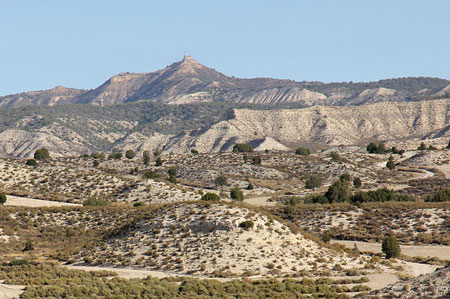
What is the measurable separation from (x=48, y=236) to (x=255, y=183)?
5317 cm

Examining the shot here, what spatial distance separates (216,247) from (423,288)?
2032 cm

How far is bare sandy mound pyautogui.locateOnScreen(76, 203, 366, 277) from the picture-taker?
46656mm

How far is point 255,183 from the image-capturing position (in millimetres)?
108938

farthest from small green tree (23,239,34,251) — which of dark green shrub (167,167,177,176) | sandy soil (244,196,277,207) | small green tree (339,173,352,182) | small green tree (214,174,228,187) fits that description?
small green tree (339,173,352,182)

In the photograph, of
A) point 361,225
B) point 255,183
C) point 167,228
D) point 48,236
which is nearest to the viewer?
point 167,228

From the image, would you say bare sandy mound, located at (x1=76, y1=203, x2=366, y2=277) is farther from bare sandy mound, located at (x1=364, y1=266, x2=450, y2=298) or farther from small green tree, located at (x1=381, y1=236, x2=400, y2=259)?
bare sandy mound, located at (x1=364, y1=266, x2=450, y2=298)

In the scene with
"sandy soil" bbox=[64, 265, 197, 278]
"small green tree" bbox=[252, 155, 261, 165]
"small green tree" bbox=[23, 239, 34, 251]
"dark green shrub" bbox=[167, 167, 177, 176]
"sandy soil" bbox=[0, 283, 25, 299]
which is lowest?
"sandy soil" bbox=[64, 265, 197, 278]

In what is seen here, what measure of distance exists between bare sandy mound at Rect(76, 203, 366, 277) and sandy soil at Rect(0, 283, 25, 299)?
35.8 feet

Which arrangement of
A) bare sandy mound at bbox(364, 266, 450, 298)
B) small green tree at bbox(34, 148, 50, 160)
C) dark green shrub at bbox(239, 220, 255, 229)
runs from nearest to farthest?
1. bare sandy mound at bbox(364, 266, 450, 298)
2. dark green shrub at bbox(239, 220, 255, 229)
3. small green tree at bbox(34, 148, 50, 160)

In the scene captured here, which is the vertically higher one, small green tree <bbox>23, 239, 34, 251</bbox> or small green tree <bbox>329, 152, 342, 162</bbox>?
small green tree <bbox>329, 152, 342, 162</bbox>

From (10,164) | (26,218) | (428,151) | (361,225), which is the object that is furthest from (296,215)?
(428,151)

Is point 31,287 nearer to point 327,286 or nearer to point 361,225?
point 327,286

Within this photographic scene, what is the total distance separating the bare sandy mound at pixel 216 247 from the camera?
46656mm

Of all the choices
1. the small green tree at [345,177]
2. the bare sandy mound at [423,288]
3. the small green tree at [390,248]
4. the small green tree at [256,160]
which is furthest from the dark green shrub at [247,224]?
the small green tree at [256,160]
